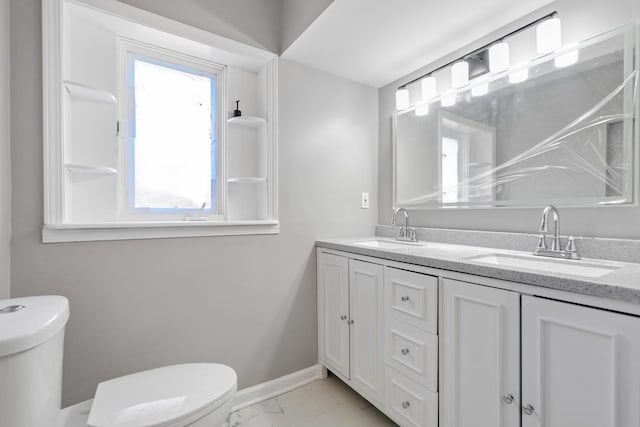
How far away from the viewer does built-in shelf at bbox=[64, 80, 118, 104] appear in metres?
1.24

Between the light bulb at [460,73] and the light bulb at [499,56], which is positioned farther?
the light bulb at [460,73]

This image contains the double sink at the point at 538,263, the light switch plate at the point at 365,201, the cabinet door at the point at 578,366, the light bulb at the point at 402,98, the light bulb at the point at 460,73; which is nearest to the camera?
the cabinet door at the point at 578,366

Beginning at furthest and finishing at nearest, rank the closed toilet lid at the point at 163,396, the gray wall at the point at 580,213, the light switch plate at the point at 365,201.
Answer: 1. the light switch plate at the point at 365,201
2. the gray wall at the point at 580,213
3. the closed toilet lid at the point at 163,396

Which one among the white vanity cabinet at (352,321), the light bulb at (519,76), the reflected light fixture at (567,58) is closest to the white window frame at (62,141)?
the white vanity cabinet at (352,321)

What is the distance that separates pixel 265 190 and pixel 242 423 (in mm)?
1225

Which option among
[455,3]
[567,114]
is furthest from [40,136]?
[567,114]

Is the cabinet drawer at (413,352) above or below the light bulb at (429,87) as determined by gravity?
below

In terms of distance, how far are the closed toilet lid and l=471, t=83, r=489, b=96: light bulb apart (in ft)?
5.85

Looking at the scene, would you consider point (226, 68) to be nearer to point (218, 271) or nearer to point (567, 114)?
point (218, 271)

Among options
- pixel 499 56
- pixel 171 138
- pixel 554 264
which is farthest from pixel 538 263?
pixel 171 138

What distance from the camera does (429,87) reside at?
1.78 meters

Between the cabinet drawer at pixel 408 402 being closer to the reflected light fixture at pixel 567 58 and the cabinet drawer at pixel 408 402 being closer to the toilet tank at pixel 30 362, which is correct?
the toilet tank at pixel 30 362

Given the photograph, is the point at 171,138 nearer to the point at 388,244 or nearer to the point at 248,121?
the point at 248,121

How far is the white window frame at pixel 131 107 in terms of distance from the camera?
58.5 inches
